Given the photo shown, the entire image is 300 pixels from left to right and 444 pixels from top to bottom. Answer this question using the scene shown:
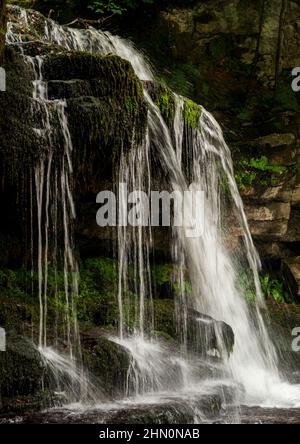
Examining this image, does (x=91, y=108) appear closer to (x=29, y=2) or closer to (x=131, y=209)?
(x=131, y=209)

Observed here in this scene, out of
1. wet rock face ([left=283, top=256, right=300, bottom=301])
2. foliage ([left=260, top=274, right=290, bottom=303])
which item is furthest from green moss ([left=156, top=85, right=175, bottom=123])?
wet rock face ([left=283, top=256, right=300, bottom=301])

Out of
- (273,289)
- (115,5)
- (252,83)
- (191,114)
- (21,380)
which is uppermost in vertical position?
(115,5)

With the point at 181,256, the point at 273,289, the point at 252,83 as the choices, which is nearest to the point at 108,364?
the point at 181,256

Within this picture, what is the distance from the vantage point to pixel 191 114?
373 inches

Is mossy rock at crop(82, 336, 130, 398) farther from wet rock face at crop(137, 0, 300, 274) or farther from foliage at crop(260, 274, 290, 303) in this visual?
wet rock face at crop(137, 0, 300, 274)

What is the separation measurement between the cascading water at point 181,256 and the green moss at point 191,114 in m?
0.08

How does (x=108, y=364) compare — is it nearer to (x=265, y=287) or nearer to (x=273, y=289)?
(x=265, y=287)

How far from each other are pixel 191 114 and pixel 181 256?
8.50ft

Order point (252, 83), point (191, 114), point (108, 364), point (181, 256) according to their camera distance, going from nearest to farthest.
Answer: point (108, 364)
point (191, 114)
point (181, 256)
point (252, 83)

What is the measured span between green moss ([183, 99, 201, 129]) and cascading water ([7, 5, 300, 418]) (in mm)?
83

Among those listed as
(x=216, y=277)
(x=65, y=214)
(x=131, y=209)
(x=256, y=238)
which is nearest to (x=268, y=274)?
(x=256, y=238)

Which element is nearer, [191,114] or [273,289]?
[191,114]

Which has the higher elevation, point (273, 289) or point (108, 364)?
point (273, 289)
